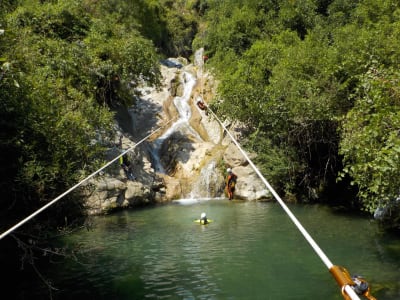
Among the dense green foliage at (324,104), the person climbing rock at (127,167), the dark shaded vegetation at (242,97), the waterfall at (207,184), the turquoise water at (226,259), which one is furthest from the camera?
the waterfall at (207,184)

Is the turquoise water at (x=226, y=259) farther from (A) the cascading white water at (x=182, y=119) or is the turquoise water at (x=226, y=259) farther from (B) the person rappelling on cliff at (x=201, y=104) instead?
(B) the person rappelling on cliff at (x=201, y=104)

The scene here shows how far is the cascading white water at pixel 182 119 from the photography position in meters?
28.9

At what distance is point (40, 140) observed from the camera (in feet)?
32.5

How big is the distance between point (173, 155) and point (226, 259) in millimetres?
17310

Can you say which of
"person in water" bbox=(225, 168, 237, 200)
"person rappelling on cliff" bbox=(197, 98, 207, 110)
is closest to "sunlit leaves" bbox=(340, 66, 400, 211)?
"person in water" bbox=(225, 168, 237, 200)

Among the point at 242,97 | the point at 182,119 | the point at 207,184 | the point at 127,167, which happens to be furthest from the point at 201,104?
the point at 127,167

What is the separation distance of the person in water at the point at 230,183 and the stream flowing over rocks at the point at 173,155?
1.05 ft

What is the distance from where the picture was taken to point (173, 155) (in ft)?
94.9

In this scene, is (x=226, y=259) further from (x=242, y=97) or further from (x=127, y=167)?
(x=127, y=167)

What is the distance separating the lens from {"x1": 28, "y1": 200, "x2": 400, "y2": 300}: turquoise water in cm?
972

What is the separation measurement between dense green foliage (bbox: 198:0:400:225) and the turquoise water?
157cm

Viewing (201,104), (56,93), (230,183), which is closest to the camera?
(56,93)

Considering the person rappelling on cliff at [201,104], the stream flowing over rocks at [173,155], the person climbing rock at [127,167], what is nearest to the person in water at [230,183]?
the stream flowing over rocks at [173,155]

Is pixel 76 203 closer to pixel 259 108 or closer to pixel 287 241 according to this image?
pixel 287 241
